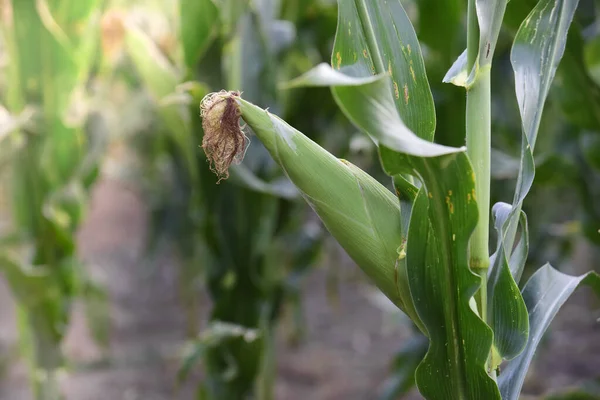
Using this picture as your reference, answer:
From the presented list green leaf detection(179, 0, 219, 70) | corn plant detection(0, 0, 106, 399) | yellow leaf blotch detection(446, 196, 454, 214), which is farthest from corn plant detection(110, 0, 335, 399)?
yellow leaf blotch detection(446, 196, 454, 214)

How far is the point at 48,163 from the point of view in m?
1.24

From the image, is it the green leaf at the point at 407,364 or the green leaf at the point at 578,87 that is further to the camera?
the green leaf at the point at 407,364

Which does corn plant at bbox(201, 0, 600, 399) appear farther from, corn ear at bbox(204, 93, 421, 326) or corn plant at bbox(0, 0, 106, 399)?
corn plant at bbox(0, 0, 106, 399)

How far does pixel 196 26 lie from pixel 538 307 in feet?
2.29

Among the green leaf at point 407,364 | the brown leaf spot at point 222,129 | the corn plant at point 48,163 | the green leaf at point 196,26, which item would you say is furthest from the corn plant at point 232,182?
the brown leaf spot at point 222,129

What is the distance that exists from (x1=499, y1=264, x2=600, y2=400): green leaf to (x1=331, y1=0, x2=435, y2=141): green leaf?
0.66 feet

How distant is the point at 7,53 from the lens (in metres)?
1.23

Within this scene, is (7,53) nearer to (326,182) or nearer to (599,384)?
(326,182)

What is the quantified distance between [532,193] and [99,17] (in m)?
1.17

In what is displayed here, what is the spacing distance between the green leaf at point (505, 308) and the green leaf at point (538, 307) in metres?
0.03

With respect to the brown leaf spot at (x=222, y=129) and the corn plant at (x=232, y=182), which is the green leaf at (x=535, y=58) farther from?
the corn plant at (x=232, y=182)

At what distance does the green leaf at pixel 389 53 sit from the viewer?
528 mm

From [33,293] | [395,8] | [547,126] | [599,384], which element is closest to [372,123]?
[395,8]

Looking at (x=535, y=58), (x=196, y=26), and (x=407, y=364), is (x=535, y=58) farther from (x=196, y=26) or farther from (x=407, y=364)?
(x=407, y=364)
